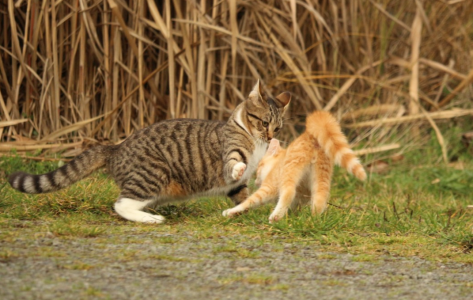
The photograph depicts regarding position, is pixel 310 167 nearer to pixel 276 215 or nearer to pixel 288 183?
pixel 288 183

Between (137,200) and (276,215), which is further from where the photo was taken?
(137,200)

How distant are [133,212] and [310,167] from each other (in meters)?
1.23

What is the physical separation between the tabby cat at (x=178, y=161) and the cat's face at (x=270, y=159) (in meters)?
0.06

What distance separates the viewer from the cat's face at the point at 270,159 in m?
4.94

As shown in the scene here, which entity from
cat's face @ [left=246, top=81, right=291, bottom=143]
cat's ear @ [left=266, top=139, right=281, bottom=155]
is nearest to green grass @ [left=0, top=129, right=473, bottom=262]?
cat's ear @ [left=266, top=139, right=281, bottom=155]

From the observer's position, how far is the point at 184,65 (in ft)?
20.6

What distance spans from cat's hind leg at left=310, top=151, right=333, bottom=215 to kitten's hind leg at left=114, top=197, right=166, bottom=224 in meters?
1.02

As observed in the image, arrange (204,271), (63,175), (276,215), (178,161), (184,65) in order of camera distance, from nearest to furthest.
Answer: (204,271) → (276,215) → (63,175) → (178,161) → (184,65)

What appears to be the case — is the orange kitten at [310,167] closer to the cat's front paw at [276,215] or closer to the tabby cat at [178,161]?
the cat's front paw at [276,215]

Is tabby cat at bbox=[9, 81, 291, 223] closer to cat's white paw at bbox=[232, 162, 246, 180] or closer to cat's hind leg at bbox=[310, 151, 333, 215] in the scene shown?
cat's white paw at bbox=[232, 162, 246, 180]

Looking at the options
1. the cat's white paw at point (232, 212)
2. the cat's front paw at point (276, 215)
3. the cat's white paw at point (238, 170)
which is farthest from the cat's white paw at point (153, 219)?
the cat's front paw at point (276, 215)

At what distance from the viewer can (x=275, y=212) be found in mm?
4293

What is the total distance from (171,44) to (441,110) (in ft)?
10.8

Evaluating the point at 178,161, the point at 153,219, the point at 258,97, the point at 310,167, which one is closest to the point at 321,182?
the point at 310,167
